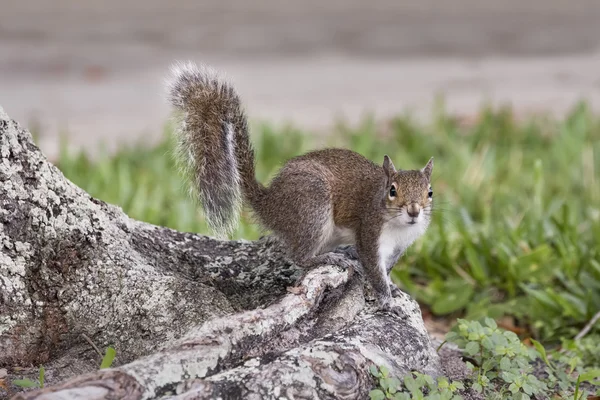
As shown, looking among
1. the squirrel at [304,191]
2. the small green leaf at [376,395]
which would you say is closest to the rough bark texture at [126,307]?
the small green leaf at [376,395]

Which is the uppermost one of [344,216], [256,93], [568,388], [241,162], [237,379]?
[256,93]

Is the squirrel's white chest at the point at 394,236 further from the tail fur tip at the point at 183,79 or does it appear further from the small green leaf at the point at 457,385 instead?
the tail fur tip at the point at 183,79

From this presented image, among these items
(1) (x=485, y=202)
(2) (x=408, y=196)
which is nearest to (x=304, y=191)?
(2) (x=408, y=196)

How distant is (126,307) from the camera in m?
2.27

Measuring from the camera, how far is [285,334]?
6.91 ft

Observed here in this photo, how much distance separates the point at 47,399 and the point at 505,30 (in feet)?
23.8

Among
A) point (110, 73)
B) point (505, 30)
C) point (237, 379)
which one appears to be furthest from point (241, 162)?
point (505, 30)

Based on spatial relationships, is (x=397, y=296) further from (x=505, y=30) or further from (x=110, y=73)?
(x=505, y=30)

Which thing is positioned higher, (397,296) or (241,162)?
(241,162)

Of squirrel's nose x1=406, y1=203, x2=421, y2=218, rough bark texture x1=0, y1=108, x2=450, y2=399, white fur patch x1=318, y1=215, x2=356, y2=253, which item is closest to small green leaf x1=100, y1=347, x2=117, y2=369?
rough bark texture x1=0, y1=108, x2=450, y2=399

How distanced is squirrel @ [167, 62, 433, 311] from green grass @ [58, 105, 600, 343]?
0.23 metres

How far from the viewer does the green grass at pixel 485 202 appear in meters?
3.47

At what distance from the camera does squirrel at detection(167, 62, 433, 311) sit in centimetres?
242

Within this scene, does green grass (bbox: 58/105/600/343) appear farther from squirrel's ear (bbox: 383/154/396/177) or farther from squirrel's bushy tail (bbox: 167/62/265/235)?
squirrel's ear (bbox: 383/154/396/177)
